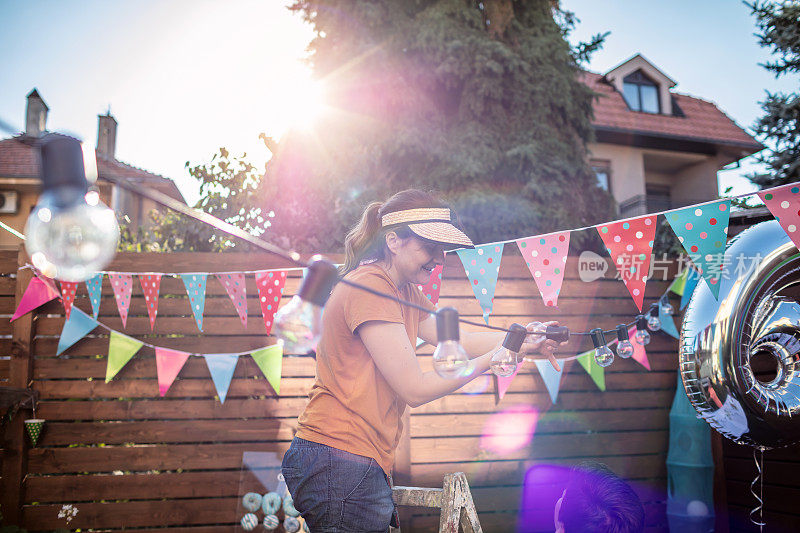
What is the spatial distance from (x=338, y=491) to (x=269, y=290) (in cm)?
250

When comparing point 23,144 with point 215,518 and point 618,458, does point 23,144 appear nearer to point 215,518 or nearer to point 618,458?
point 215,518

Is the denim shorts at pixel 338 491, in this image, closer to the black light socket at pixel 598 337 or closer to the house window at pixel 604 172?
the black light socket at pixel 598 337

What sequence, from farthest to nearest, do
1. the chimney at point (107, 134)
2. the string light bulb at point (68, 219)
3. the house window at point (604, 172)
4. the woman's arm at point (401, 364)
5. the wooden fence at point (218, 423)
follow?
the chimney at point (107, 134)
the house window at point (604, 172)
the wooden fence at point (218, 423)
the woman's arm at point (401, 364)
the string light bulb at point (68, 219)

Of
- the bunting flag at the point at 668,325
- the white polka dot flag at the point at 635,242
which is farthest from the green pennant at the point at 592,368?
the white polka dot flag at the point at 635,242

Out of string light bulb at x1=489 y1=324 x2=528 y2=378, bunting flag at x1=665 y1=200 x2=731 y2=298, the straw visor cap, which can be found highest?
bunting flag at x1=665 y1=200 x2=731 y2=298

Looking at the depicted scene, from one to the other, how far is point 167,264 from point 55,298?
81 cm

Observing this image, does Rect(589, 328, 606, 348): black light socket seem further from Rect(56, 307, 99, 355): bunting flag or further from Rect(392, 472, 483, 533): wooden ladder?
Rect(56, 307, 99, 355): bunting flag

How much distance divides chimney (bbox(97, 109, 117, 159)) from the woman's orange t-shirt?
18379 mm

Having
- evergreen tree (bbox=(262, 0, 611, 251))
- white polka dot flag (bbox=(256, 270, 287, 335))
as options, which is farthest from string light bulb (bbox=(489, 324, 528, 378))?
evergreen tree (bbox=(262, 0, 611, 251))

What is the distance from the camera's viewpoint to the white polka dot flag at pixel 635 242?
9.61 feet

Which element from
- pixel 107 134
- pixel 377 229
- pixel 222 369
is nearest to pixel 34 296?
pixel 222 369

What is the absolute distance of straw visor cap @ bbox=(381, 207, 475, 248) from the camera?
1.61 meters

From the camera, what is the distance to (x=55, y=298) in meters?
3.98

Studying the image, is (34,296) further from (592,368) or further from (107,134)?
(107,134)
